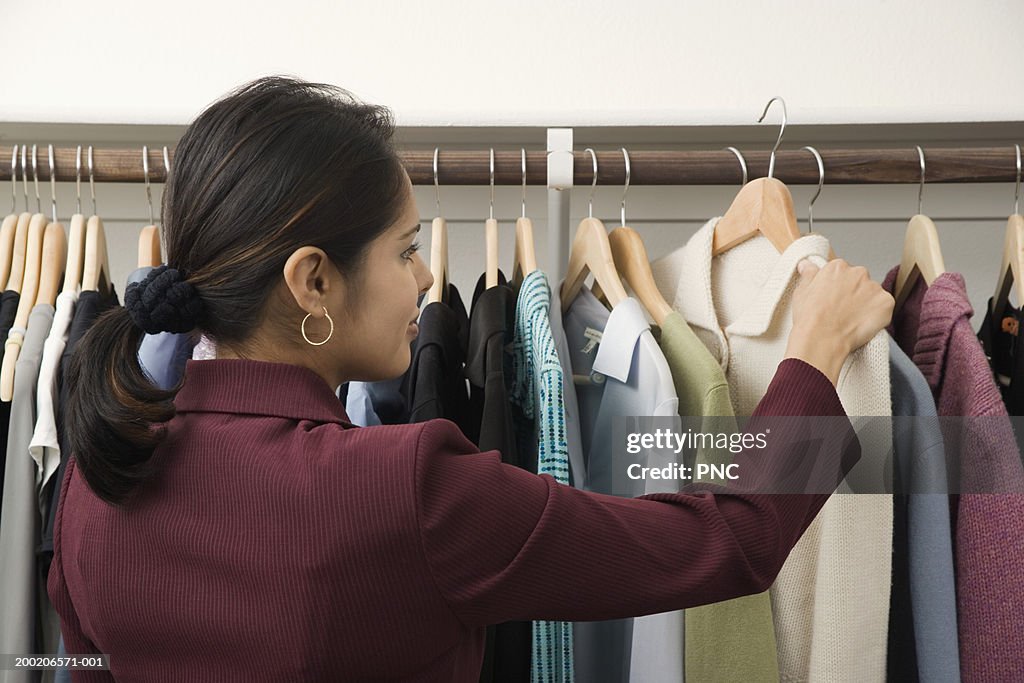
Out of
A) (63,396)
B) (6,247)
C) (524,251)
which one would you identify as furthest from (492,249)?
(6,247)

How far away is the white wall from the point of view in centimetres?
159

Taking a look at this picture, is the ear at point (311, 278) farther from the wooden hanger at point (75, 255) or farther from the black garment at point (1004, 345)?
the black garment at point (1004, 345)

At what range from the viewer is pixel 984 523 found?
92 centimetres

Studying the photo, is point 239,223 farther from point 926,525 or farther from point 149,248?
point 926,525

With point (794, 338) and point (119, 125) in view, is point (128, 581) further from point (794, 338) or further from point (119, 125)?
point (119, 125)

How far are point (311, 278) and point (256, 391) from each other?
95 millimetres

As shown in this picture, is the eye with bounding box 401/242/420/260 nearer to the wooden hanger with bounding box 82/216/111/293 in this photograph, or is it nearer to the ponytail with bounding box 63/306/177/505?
the ponytail with bounding box 63/306/177/505

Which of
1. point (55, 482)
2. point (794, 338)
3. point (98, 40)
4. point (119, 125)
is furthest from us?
point (98, 40)

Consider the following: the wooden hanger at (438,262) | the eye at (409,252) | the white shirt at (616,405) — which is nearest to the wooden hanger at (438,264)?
the wooden hanger at (438,262)

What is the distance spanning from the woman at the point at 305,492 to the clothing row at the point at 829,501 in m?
0.19

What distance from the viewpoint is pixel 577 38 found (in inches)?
63.2

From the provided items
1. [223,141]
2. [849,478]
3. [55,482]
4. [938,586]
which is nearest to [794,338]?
[849,478]

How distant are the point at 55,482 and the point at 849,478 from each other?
83 centimetres

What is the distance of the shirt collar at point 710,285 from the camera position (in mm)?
1020
